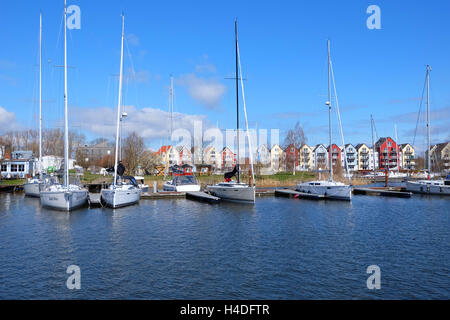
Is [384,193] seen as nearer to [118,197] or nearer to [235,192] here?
[235,192]

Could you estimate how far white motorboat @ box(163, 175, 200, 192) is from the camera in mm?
40688

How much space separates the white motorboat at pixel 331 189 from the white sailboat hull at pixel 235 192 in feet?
29.6

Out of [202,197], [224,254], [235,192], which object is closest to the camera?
[224,254]

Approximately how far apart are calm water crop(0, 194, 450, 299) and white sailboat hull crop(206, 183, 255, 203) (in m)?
6.01

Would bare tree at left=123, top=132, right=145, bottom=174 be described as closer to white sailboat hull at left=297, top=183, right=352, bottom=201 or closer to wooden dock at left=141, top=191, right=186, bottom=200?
wooden dock at left=141, top=191, right=186, bottom=200

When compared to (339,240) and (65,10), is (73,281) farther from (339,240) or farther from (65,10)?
(65,10)

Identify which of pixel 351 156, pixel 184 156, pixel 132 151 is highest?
pixel 351 156

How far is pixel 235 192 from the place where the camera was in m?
35.0

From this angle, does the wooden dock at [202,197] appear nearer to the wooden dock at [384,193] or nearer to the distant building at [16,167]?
the wooden dock at [384,193]

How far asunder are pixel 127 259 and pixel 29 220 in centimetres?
1335

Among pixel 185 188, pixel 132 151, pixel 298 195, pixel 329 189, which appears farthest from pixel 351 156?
pixel 185 188

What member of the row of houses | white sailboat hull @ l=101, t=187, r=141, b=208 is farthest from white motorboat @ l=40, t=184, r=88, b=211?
the row of houses

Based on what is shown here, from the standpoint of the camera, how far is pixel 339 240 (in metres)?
18.8

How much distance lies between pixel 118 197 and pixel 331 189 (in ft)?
68.5
